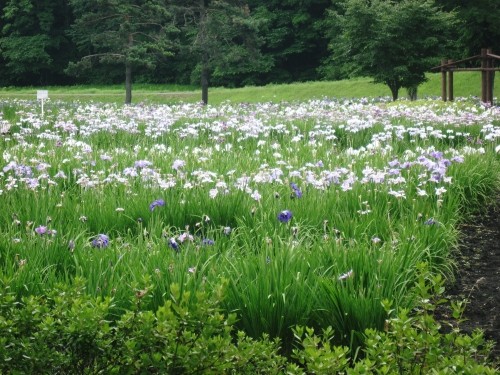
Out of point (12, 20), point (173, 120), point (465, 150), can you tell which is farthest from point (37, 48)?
point (465, 150)

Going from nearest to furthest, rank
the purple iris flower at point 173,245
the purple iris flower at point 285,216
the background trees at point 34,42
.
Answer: the purple iris flower at point 173,245 < the purple iris flower at point 285,216 < the background trees at point 34,42

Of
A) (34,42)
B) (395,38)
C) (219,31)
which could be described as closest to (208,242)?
(395,38)

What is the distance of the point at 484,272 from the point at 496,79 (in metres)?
27.0

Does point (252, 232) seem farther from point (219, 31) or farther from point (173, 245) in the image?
point (219, 31)

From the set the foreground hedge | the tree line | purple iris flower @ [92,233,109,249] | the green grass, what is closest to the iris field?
purple iris flower @ [92,233,109,249]

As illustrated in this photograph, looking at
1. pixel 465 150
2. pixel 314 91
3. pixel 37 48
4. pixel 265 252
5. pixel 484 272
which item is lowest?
pixel 484 272

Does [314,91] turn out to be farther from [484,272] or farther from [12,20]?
[12,20]

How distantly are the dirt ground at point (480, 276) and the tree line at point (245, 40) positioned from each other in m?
14.3

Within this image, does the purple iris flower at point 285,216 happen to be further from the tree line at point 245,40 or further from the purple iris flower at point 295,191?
the tree line at point 245,40

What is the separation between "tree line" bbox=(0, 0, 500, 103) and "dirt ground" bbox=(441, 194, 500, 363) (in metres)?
14.3

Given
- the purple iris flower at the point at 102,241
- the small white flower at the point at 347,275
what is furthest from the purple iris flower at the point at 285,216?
the purple iris flower at the point at 102,241

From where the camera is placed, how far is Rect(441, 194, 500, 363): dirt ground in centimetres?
372

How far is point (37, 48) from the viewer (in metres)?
44.7

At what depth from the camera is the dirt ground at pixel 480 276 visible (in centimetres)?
372
